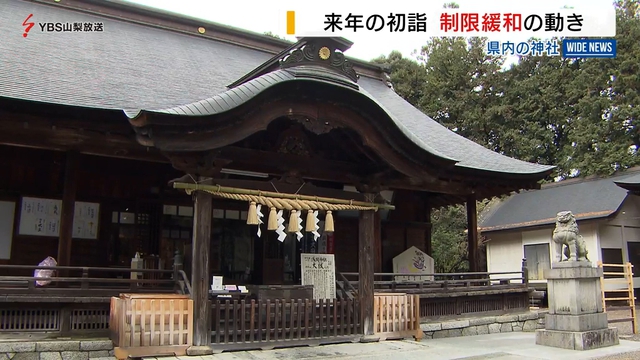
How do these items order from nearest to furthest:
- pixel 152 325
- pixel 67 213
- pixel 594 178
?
1. pixel 152 325
2. pixel 67 213
3. pixel 594 178

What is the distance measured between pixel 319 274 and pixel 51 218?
5472 mm

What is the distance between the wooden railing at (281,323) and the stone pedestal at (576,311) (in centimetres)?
417

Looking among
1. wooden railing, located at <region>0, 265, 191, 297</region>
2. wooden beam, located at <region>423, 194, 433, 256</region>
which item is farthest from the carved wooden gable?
wooden beam, located at <region>423, 194, 433, 256</region>

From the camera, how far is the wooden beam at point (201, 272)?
7.35 metres

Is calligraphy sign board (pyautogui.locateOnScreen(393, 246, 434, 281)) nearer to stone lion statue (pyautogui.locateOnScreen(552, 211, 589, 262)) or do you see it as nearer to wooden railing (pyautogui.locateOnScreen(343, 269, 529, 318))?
wooden railing (pyautogui.locateOnScreen(343, 269, 529, 318))

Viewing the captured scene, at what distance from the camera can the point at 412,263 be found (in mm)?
14398

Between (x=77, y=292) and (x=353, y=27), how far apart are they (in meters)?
7.57

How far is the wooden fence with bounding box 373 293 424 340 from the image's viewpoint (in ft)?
29.3

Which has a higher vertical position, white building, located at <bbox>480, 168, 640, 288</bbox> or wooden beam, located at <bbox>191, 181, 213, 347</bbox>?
white building, located at <bbox>480, 168, 640, 288</bbox>

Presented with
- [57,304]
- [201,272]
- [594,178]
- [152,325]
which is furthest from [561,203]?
[57,304]

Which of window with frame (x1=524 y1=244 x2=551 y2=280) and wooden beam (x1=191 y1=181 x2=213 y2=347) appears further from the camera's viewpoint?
window with frame (x1=524 y1=244 x2=551 y2=280)

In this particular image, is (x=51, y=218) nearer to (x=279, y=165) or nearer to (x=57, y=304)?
(x=57, y=304)

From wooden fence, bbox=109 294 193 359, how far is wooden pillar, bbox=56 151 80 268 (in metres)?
2.01

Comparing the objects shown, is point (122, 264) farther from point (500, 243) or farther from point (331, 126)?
point (500, 243)
